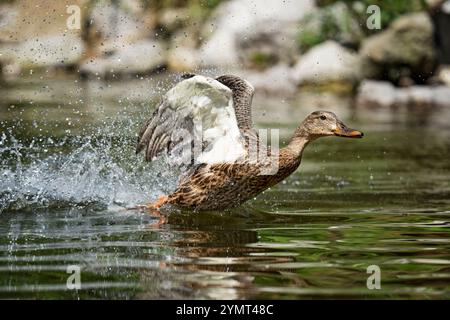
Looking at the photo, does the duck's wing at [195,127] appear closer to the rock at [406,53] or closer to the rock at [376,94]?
the rock at [376,94]

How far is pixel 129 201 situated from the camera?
31.1ft

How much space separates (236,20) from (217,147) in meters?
14.7

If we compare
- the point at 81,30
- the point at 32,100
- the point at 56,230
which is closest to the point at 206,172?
the point at 56,230

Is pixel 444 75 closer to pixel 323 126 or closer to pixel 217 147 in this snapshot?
pixel 323 126

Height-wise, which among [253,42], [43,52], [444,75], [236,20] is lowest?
[444,75]

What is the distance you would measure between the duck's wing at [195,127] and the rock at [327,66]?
11617 millimetres

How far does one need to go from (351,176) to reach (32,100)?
8627mm

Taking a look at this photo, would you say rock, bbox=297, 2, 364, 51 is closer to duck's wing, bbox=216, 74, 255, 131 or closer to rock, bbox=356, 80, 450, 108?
rock, bbox=356, 80, 450, 108

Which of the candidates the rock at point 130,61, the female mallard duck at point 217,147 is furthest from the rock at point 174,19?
the female mallard duck at point 217,147

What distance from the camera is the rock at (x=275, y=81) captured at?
68.4 ft

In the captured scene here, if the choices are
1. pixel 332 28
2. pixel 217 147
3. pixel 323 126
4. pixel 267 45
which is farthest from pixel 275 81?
pixel 217 147

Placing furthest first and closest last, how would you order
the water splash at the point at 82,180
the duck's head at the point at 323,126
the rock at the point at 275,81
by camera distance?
the rock at the point at 275,81, the water splash at the point at 82,180, the duck's head at the point at 323,126

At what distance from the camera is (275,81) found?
21078 millimetres
